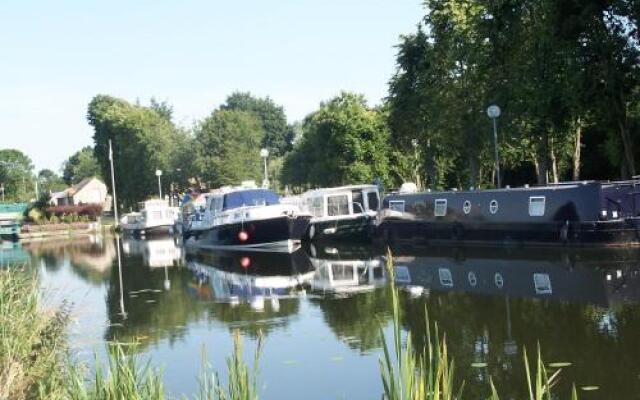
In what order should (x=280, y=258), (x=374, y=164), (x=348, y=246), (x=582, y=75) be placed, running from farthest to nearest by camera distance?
(x=374, y=164) < (x=348, y=246) < (x=280, y=258) < (x=582, y=75)

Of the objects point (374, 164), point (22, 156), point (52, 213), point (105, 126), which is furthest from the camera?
point (22, 156)

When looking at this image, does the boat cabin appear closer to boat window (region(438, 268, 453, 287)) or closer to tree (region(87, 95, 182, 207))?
boat window (region(438, 268, 453, 287))

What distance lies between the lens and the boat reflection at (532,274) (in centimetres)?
1545

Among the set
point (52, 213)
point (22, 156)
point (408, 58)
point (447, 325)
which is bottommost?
point (447, 325)

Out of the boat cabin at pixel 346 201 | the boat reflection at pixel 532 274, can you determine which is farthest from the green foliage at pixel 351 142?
the boat reflection at pixel 532 274

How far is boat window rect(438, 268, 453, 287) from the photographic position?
18.3 meters

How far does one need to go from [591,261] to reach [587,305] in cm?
633

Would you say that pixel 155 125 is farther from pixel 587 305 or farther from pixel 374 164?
pixel 587 305

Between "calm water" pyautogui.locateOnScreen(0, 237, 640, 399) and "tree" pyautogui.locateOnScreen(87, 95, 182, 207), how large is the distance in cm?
4425

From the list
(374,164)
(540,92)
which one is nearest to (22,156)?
(374,164)

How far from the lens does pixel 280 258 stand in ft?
96.0

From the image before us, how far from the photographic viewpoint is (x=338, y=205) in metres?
36.2

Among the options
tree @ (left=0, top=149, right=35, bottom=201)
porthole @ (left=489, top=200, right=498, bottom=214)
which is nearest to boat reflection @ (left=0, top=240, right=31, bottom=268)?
porthole @ (left=489, top=200, right=498, bottom=214)

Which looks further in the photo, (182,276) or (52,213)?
(52,213)
